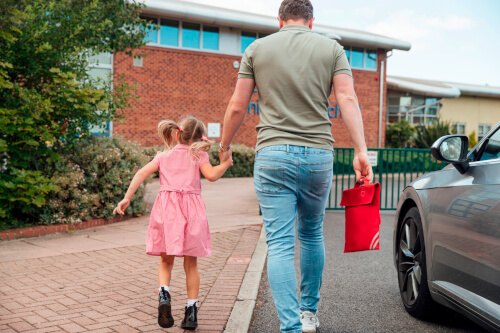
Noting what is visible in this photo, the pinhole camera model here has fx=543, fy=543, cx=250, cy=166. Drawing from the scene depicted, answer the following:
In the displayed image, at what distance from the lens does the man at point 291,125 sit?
2996 millimetres

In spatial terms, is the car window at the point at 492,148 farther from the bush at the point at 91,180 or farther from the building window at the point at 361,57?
the building window at the point at 361,57

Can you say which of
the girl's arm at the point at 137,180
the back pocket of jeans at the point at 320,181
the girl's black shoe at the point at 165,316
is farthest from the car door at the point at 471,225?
the girl's arm at the point at 137,180

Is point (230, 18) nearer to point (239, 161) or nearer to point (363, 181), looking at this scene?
point (239, 161)

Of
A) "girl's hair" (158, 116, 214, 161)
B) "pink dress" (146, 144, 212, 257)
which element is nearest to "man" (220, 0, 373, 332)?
"girl's hair" (158, 116, 214, 161)

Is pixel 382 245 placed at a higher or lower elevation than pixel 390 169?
lower

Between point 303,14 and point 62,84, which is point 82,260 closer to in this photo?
point 62,84

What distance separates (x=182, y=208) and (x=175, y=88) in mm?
21088

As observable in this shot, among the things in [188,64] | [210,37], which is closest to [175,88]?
[188,64]

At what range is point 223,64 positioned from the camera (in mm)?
25219

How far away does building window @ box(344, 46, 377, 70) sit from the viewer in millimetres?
28497

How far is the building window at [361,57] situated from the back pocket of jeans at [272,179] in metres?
26.4

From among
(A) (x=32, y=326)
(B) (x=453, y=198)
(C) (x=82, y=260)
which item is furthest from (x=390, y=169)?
(A) (x=32, y=326)

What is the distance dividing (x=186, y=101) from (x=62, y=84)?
56.6ft

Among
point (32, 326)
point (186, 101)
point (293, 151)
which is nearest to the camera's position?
point (293, 151)
